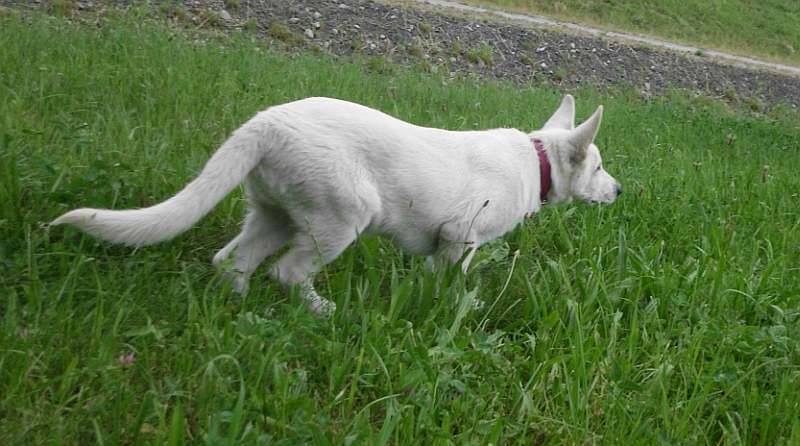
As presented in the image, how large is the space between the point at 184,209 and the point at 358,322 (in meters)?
0.77

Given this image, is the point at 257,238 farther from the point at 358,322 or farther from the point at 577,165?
the point at 577,165

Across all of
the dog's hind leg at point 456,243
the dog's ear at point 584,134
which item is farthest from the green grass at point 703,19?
the dog's hind leg at point 456,243

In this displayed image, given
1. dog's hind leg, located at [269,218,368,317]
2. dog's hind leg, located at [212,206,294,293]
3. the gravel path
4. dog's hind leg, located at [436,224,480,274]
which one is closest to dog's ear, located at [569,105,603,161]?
dog's hind leg, located at [436,224,480,274]

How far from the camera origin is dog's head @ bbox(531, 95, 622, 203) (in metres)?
3.93

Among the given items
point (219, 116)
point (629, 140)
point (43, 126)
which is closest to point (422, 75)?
point (629, 140)

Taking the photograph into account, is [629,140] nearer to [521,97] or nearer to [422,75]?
[521,97]

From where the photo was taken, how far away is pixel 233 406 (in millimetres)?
2119

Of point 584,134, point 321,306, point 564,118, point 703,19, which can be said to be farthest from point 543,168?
point 703,19

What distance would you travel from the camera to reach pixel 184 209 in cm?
266

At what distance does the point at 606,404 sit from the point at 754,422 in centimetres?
58

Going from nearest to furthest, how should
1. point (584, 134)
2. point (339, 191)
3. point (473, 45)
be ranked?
1. point (339, 191)
2. point (584, 134)
3. point (473, 45)

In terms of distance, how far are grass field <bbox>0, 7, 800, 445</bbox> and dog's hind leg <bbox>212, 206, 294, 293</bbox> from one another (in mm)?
160

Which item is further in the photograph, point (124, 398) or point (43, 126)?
point (43, 126)

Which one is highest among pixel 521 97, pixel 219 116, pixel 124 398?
pixel 124 398
